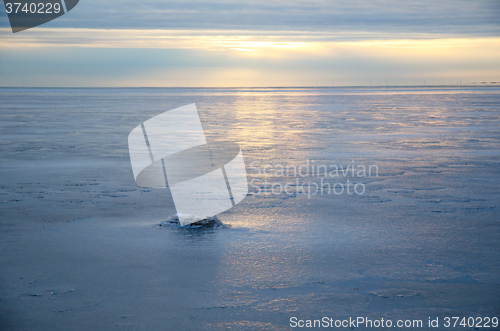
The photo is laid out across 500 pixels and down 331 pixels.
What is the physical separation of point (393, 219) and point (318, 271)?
6.32ft

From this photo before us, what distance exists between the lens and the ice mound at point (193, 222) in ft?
16.9

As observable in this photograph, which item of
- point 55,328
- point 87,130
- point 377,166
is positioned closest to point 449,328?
point 55,328

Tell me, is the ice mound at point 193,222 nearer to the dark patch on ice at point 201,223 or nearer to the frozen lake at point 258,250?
the dark patch on ice at point 201,223

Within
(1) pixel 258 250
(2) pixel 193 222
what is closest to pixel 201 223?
(2) pixel 193 222

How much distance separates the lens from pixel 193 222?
5.17 meters

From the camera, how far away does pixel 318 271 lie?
3.85 m

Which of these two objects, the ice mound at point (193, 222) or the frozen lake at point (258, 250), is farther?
the ice mound at point (193, 222)

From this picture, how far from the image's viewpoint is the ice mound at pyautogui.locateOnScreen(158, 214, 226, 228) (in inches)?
203

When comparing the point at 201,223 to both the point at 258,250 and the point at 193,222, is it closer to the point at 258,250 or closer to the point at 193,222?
the point at 193,222

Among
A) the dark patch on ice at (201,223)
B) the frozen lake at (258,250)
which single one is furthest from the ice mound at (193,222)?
the frozen lake at (258,250)

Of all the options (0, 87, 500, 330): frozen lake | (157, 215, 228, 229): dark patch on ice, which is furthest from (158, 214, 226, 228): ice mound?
(0, 87, 500, 330): frozen lake

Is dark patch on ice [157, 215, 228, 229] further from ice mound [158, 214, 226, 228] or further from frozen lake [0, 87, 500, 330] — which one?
frozen lake [0, 87, 500, 330]

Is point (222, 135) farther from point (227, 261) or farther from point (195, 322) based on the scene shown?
point (195, 322)

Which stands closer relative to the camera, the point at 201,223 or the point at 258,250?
Result: the point at 258,250
